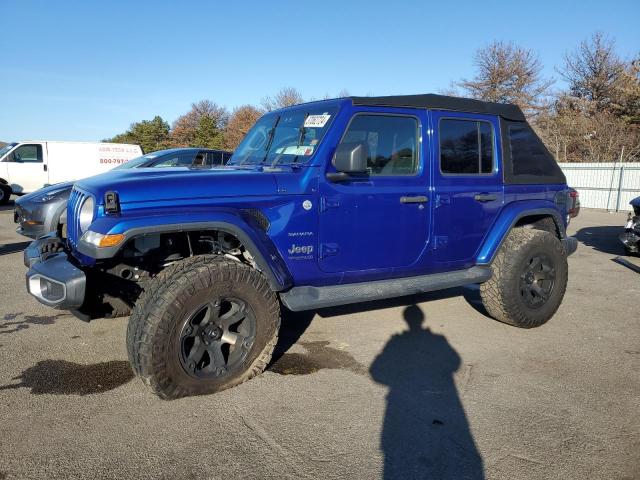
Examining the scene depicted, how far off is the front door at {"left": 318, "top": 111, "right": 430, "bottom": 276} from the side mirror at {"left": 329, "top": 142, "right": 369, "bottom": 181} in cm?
7

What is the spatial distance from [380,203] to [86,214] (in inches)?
83.8

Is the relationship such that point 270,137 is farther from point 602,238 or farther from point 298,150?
point 602,238

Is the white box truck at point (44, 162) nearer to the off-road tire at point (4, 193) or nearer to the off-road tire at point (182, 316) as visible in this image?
the off-road tire at point (4, 193)

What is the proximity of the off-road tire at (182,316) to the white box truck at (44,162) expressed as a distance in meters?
16.3

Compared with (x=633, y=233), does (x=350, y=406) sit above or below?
below

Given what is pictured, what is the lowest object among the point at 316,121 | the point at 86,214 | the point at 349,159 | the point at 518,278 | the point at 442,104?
the point at 518,278

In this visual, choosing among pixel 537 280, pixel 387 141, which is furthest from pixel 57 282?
pixel 537 280

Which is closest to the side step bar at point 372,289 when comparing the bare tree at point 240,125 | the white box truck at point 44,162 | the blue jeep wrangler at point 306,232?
the blue jeep wrangler at point 306,232

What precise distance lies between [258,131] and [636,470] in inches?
150

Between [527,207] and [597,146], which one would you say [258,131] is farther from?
[597,146]

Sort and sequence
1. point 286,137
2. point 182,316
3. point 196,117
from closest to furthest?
point 182,316, point 286,137, point 196,117

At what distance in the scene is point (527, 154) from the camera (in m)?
4.88

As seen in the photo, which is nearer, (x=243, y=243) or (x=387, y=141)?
(x=243, y=243)

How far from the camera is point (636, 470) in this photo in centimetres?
254
